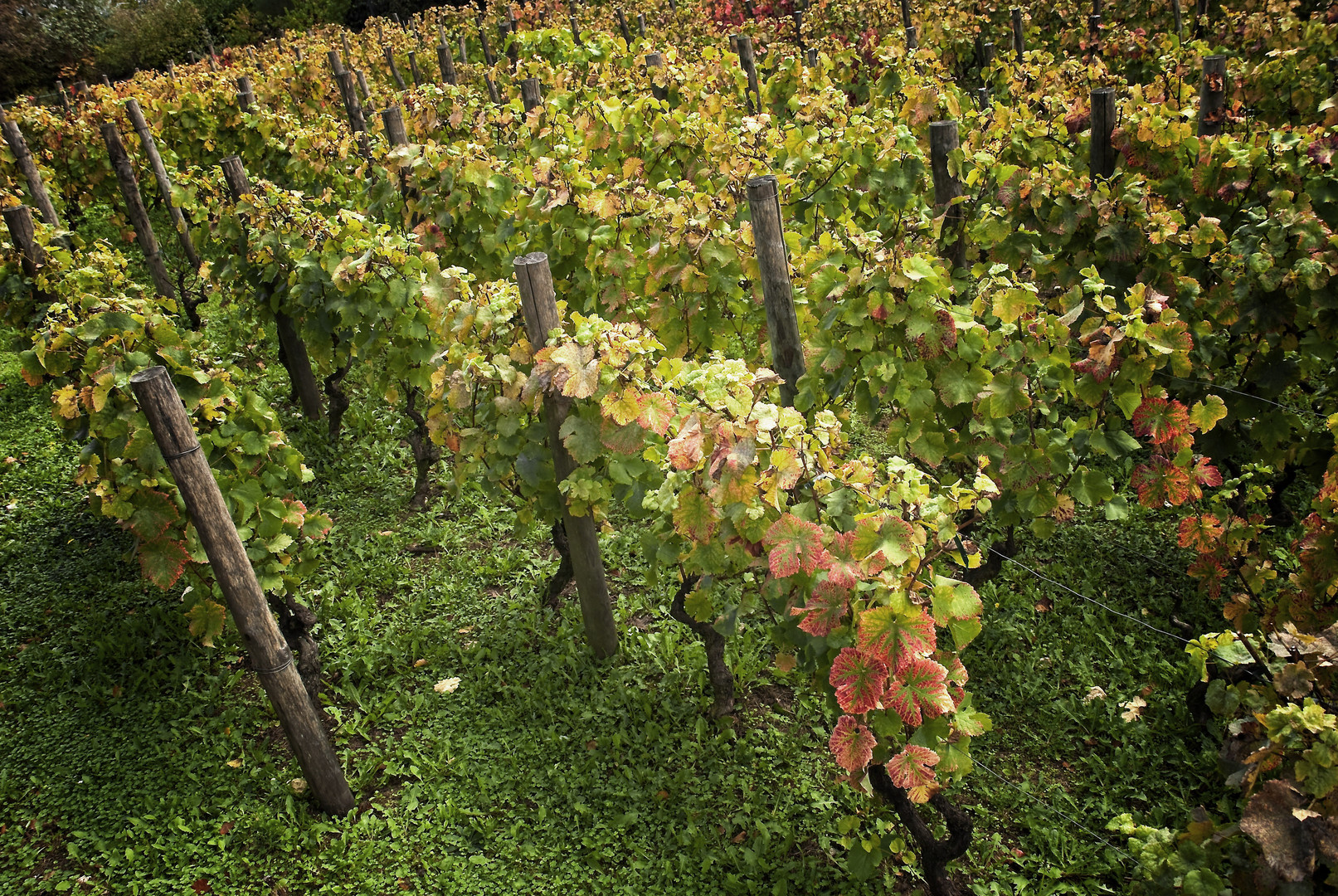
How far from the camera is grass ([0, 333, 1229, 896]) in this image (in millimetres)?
2951

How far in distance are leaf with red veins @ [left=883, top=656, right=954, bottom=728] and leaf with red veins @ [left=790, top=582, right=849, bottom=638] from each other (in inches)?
7.9

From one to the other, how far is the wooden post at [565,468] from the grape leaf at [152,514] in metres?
1.48

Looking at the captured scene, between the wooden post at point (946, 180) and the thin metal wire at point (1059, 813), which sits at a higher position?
the wooden post at point (946, 180)

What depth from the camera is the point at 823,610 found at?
221 centimetres

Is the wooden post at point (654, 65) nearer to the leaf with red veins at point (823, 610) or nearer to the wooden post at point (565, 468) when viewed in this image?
the wooden post at point (565, 468)

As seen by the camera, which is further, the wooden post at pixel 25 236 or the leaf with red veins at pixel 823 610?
the wooden post at pixel 25 236

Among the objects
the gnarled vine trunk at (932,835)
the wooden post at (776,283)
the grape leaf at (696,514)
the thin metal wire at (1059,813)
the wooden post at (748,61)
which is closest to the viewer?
the grape leaf at (696,514)

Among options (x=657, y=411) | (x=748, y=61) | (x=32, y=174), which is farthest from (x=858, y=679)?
(x=32, y=174)

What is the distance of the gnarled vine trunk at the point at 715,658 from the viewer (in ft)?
10.8

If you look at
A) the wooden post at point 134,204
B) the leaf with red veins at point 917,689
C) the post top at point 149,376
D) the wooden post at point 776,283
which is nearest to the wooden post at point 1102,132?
the wooden post at point 776,283

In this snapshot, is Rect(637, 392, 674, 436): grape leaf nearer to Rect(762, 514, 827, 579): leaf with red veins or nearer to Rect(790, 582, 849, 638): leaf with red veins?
Rect(762, 514, 827, 579): leaf with red veins

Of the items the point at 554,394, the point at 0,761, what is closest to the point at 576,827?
the point at 554,394

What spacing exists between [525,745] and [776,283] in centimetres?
202

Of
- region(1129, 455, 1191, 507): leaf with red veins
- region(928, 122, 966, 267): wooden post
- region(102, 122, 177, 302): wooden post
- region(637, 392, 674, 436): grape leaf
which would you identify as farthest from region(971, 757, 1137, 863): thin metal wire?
region(102, 122, 177, 302): wooden post
